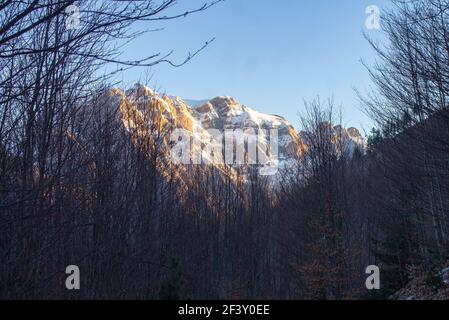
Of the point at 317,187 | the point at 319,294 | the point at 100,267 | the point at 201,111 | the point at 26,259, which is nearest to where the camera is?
the point at 26,259

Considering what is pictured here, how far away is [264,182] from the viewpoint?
1150 inches

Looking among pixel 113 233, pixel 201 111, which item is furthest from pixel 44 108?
pixel 201 111

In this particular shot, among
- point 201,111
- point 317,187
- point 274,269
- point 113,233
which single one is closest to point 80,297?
point 113,233

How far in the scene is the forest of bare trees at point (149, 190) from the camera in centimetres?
424

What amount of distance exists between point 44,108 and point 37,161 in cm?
67

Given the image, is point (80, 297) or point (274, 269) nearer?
point (80, 297)

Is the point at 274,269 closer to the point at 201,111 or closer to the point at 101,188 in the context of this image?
the point at 101,188

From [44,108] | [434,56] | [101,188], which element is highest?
[434,56]

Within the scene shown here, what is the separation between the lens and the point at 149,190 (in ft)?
27.2

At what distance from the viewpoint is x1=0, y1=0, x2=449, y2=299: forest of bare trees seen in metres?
4.24

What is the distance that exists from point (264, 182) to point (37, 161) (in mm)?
24819
